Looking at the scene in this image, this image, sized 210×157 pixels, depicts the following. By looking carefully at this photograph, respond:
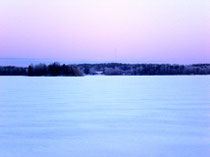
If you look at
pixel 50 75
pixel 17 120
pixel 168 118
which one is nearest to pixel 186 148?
pixel 168 118

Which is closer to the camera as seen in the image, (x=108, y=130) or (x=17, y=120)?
(x=108, y=130)

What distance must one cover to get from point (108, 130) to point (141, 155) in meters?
2.32

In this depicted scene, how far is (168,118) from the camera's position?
9539 mm

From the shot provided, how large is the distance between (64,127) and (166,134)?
7.23 ft

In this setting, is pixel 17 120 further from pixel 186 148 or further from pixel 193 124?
pixel 186 148

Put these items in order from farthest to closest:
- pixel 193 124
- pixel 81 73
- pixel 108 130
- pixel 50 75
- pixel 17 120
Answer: pixel 81 73 → pixel 50 75 → pixel 17 120 → pixel 193 124 → pixel 108 130

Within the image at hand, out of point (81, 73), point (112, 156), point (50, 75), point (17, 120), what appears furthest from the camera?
point (81, 73)

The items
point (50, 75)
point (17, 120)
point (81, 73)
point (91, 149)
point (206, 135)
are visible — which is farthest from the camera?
point (81, 73)

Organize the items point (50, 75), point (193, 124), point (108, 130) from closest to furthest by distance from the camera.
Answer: point (108, 130), point (193, 124), point (50, 75)

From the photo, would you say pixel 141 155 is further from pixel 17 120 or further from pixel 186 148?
pixel 17 120

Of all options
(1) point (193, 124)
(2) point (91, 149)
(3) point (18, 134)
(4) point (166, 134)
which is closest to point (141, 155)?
(2) point (91, 149)

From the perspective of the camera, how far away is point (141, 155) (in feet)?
17.2

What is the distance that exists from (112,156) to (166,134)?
2105 millimetres

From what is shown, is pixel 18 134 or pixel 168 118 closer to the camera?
pixel 18 134
